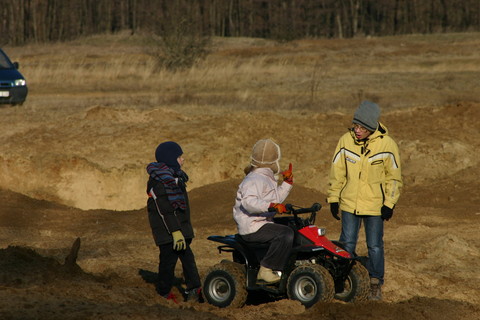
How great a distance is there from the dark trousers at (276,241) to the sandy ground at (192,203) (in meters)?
0.40

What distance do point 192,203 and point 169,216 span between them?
7789 millimetres

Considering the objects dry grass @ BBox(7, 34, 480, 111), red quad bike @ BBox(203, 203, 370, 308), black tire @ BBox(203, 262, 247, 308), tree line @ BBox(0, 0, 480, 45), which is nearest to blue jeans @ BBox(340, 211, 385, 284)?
red quad bike @ BBox(203, 203, 370, 308)

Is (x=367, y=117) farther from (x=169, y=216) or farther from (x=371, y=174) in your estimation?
(x=169, y=216)

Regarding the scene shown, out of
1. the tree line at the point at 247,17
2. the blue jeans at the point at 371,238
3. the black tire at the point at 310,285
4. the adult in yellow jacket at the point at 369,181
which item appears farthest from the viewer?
the tree line at the point at 247,17

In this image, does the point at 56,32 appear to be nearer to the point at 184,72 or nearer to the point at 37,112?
the point at 184,72

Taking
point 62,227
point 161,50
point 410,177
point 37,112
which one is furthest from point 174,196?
point 161,50

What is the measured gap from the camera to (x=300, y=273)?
25.0 feet

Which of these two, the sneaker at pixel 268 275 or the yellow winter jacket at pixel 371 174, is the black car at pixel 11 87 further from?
the sneaker at pixel 268 275

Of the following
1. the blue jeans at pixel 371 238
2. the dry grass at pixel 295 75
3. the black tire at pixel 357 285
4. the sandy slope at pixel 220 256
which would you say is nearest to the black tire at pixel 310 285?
the sandy slope at pixel 220 256

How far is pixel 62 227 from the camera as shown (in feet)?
47.2

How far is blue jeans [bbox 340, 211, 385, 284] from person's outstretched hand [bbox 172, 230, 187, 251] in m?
1.58

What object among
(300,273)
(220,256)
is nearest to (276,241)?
(300,273)

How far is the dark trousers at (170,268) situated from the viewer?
8.36 m

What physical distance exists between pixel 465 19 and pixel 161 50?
34.8m
